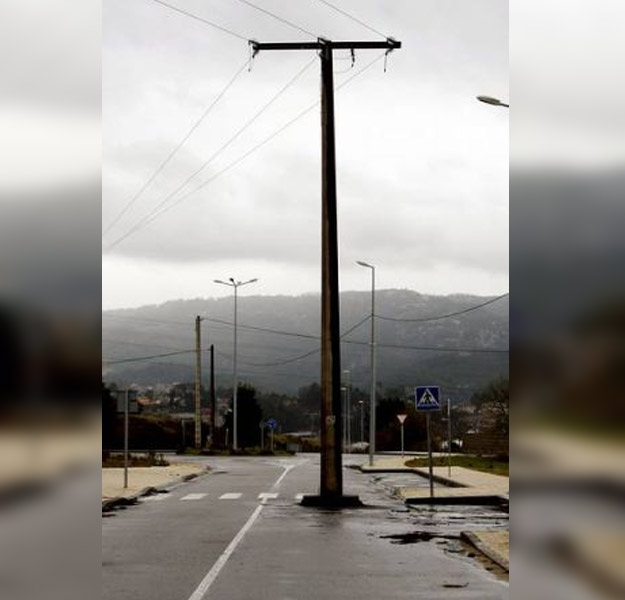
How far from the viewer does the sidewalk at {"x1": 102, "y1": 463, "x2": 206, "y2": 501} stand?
27406 millimetres

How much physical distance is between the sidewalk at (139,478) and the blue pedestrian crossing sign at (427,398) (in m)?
→ 6.92

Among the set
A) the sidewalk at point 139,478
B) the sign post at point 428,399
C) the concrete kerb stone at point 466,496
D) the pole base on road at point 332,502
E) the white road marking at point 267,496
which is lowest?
the sidewalk at point 139,478

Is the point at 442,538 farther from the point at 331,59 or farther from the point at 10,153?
the point at 10,153

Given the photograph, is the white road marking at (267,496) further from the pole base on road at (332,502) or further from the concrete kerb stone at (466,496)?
the concrete kerb stone at (466,496)

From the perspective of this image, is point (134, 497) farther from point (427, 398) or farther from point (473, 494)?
point (473, 494)

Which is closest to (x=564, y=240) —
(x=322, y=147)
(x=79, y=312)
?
(x=79, y=312)

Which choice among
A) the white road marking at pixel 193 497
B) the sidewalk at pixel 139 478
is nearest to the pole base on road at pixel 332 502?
the white road marking at pixel 193 497

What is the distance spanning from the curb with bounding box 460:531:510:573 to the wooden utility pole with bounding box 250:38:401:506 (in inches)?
266

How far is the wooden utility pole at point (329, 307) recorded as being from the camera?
23.3m

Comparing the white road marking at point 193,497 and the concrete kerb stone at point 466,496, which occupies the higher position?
the concrete kerb stone at point 466,496

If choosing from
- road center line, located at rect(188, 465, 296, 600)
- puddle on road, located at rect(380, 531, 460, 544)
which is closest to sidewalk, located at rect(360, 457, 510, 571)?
puddle on road, located at rect(380, 531, 460, 544)

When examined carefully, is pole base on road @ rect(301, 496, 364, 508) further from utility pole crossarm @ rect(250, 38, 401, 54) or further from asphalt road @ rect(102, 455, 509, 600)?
utility pole crossarm @ rect(250, 38, 401, 54)

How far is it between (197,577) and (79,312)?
9757 mm

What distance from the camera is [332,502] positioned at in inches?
906
